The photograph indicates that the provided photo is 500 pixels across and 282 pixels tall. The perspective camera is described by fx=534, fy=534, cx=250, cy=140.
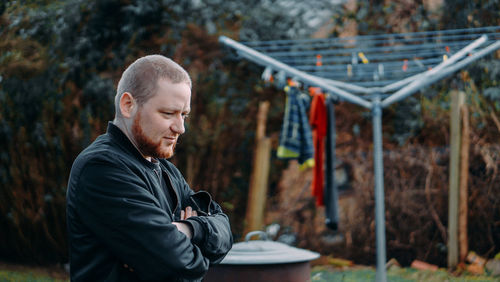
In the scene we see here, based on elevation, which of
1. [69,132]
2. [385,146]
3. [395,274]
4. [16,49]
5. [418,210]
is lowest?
[395,274]

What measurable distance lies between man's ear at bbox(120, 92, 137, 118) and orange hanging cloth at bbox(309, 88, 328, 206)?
331cm

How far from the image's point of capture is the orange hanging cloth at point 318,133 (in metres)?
4.73

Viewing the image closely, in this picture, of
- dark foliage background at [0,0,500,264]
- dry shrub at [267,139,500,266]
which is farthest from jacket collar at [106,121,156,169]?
dry shrub at [267,139,500,266]

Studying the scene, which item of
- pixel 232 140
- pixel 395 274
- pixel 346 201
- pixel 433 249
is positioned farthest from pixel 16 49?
pixel 433 249

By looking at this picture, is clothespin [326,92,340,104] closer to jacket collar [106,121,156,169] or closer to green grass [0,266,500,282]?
green grass [0,266,500,282]

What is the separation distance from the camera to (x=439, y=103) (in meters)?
5.96

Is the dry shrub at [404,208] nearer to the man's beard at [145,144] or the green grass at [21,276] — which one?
the green grass at [21,276]

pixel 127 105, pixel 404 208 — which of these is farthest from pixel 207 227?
pixel 404 208

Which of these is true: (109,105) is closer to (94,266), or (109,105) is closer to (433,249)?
(433,249)

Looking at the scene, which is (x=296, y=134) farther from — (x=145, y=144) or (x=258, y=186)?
(x=145, y=144)

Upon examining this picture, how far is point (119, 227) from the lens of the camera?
4.50ft

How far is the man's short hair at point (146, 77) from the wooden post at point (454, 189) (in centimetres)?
426

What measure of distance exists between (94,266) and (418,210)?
184 inches

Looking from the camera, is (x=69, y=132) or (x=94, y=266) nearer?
(x=94, y=266)
